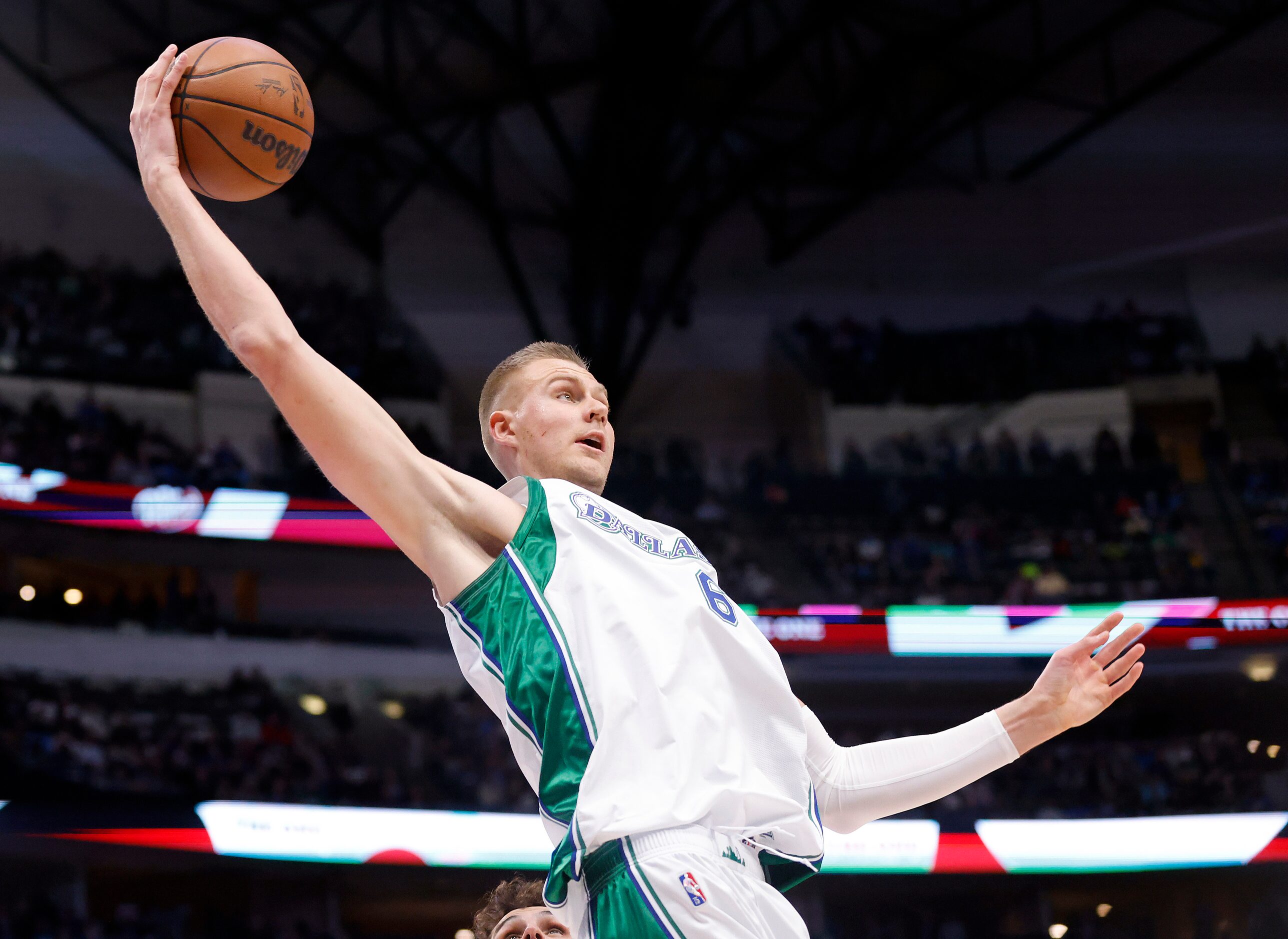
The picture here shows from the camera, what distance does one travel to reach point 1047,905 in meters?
12.5

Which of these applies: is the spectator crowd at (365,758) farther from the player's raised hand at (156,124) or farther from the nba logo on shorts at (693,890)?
the nba logo on shorts at (693,890)

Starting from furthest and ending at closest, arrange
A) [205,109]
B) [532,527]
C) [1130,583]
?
[1130,583], [205,109], [532,527]

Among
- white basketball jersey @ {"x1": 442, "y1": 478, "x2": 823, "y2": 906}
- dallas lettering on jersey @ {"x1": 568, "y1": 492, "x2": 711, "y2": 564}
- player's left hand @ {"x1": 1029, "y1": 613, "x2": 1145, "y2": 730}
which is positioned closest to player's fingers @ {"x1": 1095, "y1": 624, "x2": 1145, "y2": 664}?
player's left hand @ {"x1": 1029, "y1": 613, "x2": 1145, "y2": 730}

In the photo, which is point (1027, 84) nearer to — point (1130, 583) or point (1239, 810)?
point (1130, 583)

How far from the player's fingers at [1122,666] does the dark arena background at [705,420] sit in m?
9.58

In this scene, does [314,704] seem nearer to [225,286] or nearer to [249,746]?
[249,746]

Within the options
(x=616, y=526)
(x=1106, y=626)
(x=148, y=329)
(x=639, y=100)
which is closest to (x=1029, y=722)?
(x=1106, y=626)

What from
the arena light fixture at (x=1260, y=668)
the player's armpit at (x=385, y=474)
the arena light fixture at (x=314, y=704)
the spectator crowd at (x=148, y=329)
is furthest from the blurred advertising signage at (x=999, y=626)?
the player's armpit at (x=385, y=474)

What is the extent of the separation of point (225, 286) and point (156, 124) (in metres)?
0.36

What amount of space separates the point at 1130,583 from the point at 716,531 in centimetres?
496

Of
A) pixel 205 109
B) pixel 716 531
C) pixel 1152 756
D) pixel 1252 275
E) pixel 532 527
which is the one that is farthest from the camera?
pixel 1252 275

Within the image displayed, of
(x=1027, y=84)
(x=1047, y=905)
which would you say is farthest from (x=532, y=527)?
(x=1027, y=84)

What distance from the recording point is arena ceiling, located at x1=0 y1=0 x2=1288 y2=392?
1340 cm

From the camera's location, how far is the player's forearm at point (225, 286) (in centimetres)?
162
